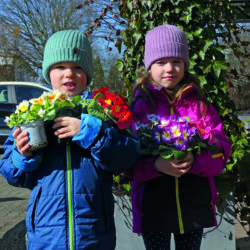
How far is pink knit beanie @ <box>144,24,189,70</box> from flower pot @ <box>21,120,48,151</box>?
80 centimetres

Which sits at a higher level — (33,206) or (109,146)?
(109,146)

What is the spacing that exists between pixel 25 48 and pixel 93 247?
19.5 meters

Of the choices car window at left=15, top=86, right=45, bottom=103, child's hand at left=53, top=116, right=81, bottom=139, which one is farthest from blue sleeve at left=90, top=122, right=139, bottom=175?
car window at left=15, top=86, right=45, bottom=103

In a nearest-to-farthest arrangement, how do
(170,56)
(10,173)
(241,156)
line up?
1. (10,173)
2. (170,56)
3. (241,156)

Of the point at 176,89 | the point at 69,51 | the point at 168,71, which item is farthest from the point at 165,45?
the point at 69,51

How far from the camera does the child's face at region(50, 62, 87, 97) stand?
5.60 feet

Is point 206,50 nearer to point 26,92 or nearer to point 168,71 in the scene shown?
point 168,71

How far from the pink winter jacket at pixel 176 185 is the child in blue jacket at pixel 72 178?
31 cm

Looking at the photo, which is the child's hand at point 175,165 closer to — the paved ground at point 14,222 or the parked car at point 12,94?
the paved ground at point 14,222

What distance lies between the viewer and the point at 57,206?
1506mm

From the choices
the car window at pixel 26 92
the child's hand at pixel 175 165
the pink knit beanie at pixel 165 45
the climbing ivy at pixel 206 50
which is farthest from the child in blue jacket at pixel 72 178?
the car window at pixel 26 92

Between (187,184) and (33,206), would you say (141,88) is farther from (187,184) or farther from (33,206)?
(33,206)

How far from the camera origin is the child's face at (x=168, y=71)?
191 cm

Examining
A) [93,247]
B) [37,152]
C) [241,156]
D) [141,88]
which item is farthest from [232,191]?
[37,152]
